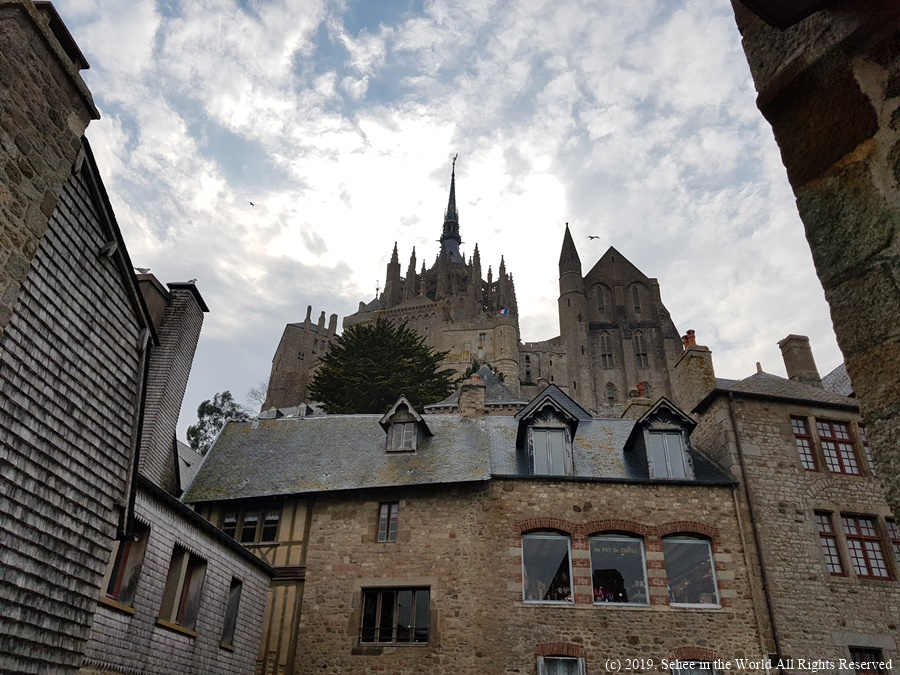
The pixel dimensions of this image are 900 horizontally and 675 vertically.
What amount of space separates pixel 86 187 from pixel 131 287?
1.35 m

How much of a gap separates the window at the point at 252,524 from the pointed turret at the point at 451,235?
76143 millimetres

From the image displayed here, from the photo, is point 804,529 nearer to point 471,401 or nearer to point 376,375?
point 471,401

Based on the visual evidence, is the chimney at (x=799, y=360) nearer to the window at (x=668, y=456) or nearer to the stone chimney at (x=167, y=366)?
the window at (x=668, y=456)

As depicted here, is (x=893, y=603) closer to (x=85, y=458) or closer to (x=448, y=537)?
(x=448, y=537)

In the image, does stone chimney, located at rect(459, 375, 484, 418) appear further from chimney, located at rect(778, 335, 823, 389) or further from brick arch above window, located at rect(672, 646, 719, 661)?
chimney, located at rect(778, 335, 823, 389)

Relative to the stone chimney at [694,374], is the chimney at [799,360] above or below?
above

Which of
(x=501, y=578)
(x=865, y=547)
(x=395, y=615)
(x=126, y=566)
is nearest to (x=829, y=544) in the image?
(x=865, y=547)

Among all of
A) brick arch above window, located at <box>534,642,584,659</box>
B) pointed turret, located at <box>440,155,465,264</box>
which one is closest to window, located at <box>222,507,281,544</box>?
brick arch above window, located at <box>534,642,584,659</box>

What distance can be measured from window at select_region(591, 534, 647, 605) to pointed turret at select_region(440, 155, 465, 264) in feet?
254

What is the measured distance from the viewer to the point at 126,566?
8.90m

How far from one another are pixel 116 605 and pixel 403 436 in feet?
26.3

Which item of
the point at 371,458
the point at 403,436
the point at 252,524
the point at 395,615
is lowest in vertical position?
the point at 395,615

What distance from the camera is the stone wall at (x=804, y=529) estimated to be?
39.9 feet

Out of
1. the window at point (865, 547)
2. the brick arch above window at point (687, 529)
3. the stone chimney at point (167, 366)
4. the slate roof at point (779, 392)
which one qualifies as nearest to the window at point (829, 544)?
the window at point (865, 547)
